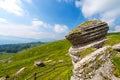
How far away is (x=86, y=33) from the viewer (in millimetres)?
34750

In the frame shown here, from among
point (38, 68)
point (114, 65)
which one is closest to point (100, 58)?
point (114, 65)

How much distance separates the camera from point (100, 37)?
121ft

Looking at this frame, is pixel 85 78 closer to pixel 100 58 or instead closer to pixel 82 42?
pixel 100 58

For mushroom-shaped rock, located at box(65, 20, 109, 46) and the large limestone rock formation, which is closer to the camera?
the large limestone rock formation

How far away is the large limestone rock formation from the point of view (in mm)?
24719

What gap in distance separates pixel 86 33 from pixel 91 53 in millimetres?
7062

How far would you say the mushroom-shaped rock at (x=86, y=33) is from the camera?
34656 millimetres

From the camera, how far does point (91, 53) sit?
93.2ft

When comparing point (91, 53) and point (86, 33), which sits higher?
point (86, 33)

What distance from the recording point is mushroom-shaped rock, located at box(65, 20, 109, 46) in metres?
34.7

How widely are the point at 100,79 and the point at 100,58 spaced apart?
9.77 feet

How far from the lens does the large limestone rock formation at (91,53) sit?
24.7 meters

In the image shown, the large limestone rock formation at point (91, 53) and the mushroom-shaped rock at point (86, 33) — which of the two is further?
the mushroom-shaped rock at point (86, 33)

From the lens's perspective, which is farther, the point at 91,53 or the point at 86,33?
the point at 86,33
